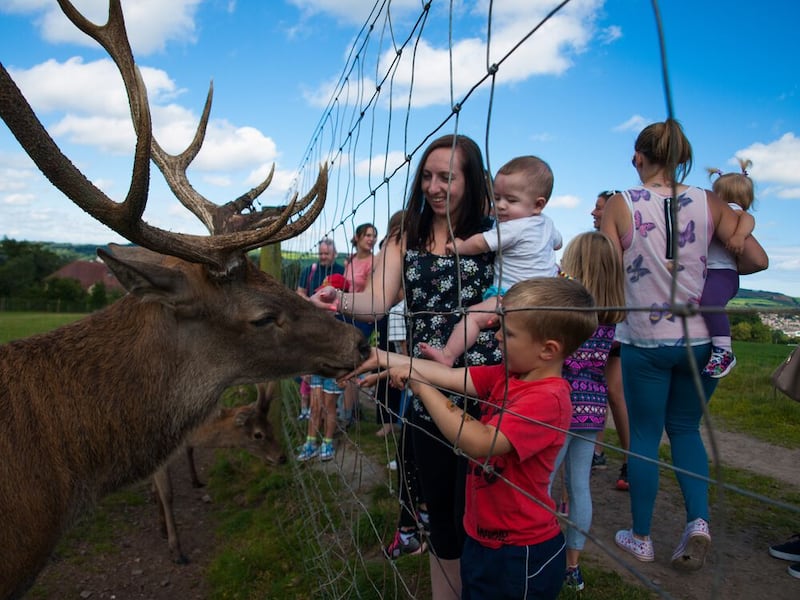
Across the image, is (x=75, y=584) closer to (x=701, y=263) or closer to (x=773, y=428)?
(x=701, y=263)

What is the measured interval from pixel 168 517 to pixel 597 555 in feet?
11.0

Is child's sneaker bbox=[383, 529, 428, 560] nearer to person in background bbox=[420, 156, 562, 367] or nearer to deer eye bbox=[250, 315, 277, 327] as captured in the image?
deer eye bbox=[250, 315, 277, 327]

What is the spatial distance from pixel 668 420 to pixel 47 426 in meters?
2.94

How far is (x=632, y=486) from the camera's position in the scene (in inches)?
127

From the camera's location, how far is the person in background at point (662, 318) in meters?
2.82

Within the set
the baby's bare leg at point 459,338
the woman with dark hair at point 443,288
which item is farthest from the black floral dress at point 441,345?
the baby's bare leg at point 459,338

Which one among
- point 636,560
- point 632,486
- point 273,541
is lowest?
point 273,541

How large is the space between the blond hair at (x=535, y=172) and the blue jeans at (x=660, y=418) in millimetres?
1043

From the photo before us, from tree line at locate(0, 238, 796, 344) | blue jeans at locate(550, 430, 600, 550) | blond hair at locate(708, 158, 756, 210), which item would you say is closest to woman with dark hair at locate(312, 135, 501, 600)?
blue jeans at locate(550, 430, 600, 550)

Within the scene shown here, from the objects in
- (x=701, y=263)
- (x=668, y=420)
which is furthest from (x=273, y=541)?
(x=701, y=263)

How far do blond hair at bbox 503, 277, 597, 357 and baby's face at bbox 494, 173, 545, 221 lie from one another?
81cm

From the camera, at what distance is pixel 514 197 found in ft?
8.48

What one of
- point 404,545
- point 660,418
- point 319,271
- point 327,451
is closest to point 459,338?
point 660,418

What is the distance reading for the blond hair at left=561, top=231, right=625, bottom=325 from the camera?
2914 mm
